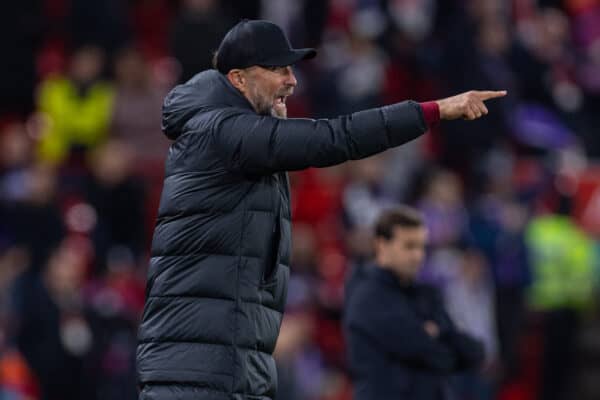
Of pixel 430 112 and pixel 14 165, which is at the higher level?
pixel 430 112

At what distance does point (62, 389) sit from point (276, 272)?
5.91 m

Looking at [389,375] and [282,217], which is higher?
[282,217]

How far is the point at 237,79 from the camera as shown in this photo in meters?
5.75

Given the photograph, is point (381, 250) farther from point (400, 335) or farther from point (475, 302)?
point (475, 302)

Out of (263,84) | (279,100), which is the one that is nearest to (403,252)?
(279,100)

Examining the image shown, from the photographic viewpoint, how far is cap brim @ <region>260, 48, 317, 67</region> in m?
5.64

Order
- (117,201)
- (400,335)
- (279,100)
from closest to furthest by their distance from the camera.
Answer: (279,100) → (400,335) → (117,201)

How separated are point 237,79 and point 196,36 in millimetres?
7784

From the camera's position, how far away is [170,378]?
18.2ft

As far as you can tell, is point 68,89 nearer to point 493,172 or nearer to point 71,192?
point 71,192

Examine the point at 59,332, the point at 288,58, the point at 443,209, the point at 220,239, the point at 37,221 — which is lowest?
the point at 59,332

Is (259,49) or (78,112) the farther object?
(78,112)

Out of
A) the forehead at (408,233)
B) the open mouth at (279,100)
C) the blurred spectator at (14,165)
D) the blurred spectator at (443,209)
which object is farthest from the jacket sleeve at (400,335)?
the blurred spectator at (14,165)

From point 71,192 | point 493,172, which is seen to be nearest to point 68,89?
point 71,192
